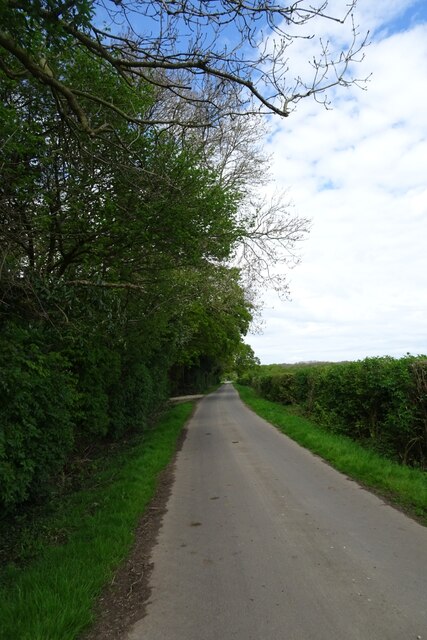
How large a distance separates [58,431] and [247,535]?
3791 mm

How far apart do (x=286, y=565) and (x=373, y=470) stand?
14.3 feet

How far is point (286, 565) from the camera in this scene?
14.6 ft

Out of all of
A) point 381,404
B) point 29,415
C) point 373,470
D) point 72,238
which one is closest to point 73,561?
point 29,415

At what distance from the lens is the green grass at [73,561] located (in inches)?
137

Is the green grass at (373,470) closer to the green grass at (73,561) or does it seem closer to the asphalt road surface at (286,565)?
the asphalt road surface at (286,565)

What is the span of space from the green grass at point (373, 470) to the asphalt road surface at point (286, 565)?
13.3 inches

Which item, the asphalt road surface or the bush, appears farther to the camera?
the bush

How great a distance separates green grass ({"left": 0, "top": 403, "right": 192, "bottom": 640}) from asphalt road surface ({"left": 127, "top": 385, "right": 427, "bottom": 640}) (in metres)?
0.53

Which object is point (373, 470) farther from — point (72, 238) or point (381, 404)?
point (72, 238)

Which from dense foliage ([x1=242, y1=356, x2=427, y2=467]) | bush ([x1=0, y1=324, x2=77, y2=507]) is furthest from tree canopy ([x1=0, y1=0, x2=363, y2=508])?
dense foliage ([x1=242, y1=356, x2=427, y2=467])

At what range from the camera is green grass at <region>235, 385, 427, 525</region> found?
6.46 metres

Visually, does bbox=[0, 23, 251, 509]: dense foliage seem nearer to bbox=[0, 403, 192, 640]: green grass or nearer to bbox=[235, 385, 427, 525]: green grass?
bbox=[0, 403, 192, 640]: green grass

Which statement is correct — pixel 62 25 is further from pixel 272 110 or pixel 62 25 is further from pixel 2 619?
pixel 2 619

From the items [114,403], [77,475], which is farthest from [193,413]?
[77,475]
